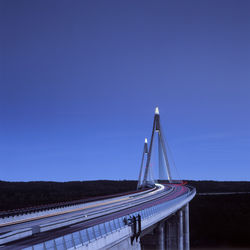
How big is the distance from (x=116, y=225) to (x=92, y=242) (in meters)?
4.30

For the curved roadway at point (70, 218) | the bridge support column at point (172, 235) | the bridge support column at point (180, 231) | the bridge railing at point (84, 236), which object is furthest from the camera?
the bridge support column at point (172, 235)

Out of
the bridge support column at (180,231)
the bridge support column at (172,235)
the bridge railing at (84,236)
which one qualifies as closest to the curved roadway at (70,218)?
the bridge railing at (84,236)

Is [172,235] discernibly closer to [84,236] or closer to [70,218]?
[70,218]

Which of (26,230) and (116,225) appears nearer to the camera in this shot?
(26,230)

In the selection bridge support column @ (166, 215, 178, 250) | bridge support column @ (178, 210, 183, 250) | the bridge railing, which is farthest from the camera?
bridge support column @ (166, 215, 178, 250)

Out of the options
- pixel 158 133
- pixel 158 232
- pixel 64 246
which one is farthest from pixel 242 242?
pixel 64 246

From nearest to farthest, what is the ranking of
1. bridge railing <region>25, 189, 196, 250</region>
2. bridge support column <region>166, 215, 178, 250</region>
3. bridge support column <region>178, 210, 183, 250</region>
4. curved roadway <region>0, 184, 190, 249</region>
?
bridge railing <region>25, 189, 196, 250</region>
curved roadway <region>0, 184, 190, 249</region>
bridge support column <region>178, 210, 183, 250</region>
bridge support column <region>166, 215, 178, 250</region>

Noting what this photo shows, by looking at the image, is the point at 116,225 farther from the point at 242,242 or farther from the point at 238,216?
the point at 238,216

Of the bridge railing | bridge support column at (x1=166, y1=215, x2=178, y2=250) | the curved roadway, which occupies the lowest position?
bridge support column at (x1=166, y1=215, x2=178, y2=250)

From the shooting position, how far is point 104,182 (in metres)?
194

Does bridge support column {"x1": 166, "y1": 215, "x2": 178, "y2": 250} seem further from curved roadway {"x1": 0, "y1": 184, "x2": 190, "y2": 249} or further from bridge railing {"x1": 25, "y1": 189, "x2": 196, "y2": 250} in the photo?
bridge railing {"x1": 25, "y1": 189, "x2": 196, "y2": 250}

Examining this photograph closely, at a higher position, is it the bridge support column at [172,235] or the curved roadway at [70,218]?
the curved roadway at [70,218]

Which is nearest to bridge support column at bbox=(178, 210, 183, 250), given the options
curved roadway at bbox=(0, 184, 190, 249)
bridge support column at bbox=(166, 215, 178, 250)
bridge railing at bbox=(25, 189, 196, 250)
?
bridge support column at bbox=(166, 215, 178, 250)

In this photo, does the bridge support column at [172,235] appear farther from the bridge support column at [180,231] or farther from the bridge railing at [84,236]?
the bridge railing at [84,236]
